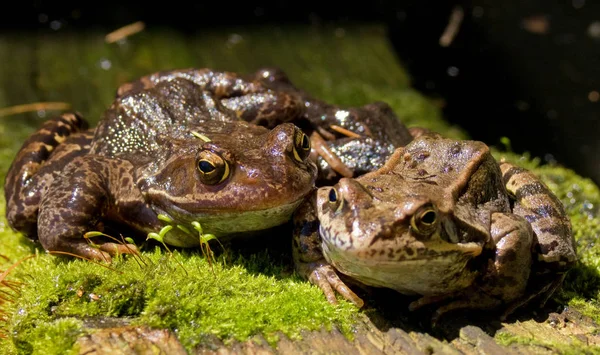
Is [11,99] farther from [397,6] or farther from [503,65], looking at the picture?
[503,65]

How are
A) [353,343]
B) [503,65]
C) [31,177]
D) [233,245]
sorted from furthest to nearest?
[503,65]
[31,177]
[233,245]
[353,343]

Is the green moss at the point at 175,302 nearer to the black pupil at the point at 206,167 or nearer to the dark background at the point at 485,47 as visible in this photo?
the black pupil at the point at 206,167

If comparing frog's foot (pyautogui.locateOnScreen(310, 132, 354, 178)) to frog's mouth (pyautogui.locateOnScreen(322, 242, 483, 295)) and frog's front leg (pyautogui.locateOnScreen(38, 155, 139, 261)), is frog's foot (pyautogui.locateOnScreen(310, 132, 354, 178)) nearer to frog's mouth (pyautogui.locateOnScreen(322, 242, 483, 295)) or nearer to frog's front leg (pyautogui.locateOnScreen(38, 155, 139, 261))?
frog's mouth (pyautogui.locateOnScreen(322, 242, 483, 295))

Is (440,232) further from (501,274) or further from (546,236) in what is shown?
(546,236)

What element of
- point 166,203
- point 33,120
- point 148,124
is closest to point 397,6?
point 33,120

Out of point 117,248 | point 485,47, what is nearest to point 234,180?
point 117,248

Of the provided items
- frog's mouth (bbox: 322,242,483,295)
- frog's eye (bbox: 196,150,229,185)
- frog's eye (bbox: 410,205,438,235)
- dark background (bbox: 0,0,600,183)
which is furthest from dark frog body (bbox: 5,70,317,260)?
dark background (bbox: 0,0,600,183)
